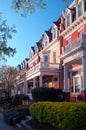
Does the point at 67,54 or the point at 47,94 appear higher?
the point at 67,54

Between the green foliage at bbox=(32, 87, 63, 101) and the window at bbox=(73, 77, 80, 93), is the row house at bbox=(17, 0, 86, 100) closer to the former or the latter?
the window at bbox=(73, 77, 80, 93)

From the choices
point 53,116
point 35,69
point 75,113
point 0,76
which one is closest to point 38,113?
point 53,116

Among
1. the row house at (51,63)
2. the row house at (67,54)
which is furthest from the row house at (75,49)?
the row house at (51,63)

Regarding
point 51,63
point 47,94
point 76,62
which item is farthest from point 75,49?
point 51,63

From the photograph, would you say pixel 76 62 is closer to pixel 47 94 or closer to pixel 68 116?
pixel 47 94

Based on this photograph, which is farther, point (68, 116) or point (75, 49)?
point (75, 49)

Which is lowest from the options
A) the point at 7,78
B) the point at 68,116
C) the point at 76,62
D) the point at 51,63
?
the point at 68,116

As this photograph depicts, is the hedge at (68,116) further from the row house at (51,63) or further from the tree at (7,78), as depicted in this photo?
the tree at (7,78)

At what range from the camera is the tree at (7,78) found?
58.7 meters

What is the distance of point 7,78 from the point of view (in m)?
59.3

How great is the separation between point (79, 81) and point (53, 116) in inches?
687

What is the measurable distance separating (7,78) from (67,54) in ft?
116

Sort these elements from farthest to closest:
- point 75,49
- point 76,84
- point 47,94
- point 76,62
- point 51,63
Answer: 1. point 51,63
2. point 76,84
3. point 76,62
4. point 47,94
5. point 75,49

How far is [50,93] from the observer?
81.1 ft
